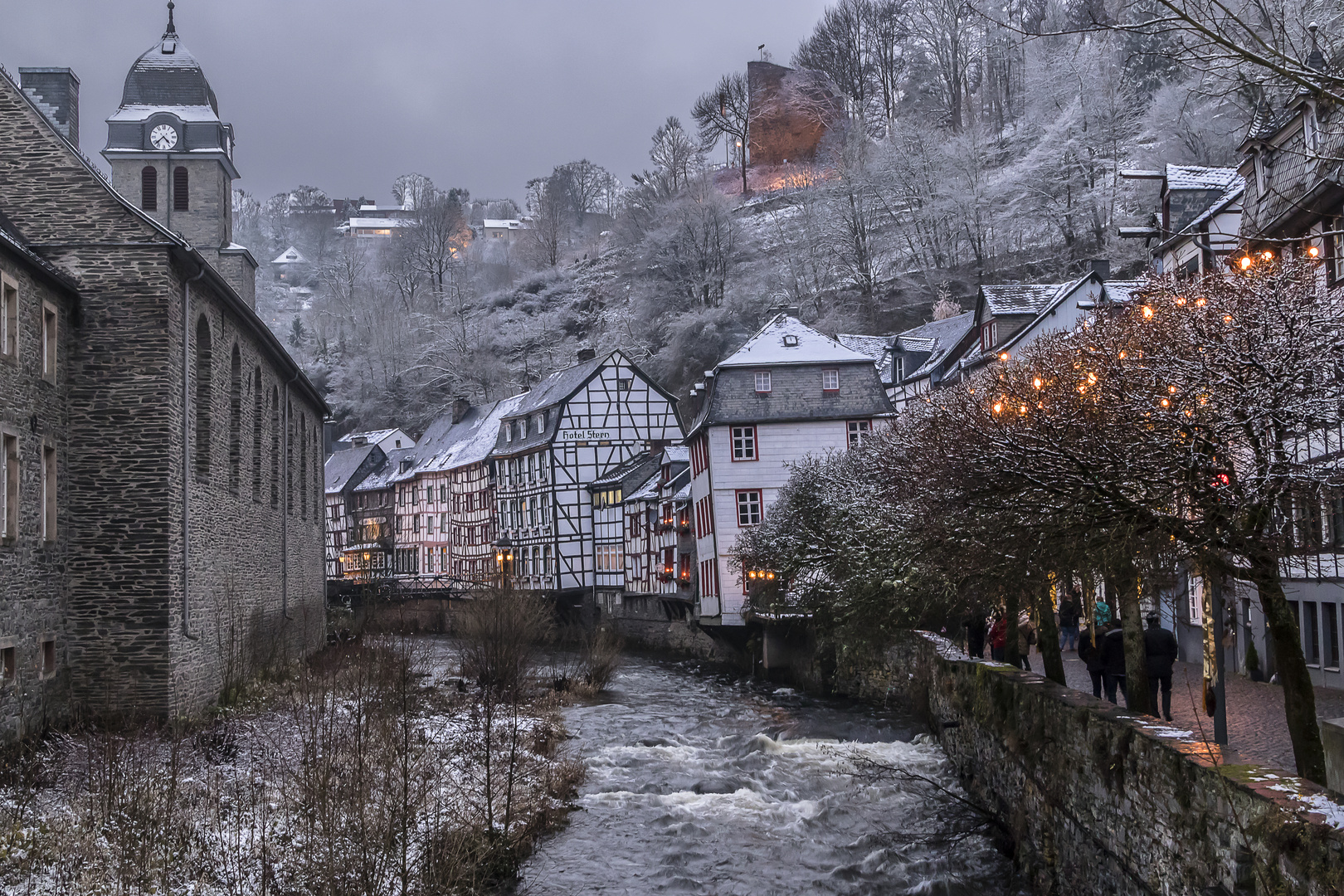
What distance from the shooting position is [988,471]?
441 inches

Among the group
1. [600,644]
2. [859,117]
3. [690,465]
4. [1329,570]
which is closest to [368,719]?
[1329,570]

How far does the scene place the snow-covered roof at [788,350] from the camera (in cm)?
3644

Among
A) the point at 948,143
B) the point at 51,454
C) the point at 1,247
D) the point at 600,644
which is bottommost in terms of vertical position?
the point at 600,644

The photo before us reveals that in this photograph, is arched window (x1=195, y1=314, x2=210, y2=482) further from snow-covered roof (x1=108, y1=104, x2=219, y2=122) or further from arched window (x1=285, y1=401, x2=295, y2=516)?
snow-covered roof (x1=108, y1=104, x2=219, y2=122)

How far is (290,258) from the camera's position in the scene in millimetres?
133625

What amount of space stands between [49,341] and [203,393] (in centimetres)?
392

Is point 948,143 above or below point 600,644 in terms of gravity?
above

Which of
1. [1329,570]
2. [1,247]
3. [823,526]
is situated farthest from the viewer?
[823,526]

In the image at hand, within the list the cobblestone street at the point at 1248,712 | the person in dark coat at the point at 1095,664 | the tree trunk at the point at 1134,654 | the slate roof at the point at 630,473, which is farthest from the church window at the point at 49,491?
the slate roof at the point at 630,473

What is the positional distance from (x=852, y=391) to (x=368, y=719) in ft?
78.5

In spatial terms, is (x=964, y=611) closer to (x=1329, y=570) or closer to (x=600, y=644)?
(x=1329, y=570)

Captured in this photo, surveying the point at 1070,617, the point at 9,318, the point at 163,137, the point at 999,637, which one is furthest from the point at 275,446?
the point at 1070,617

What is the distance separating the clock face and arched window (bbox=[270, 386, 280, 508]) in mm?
10540

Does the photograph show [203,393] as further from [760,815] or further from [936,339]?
[936,339]
